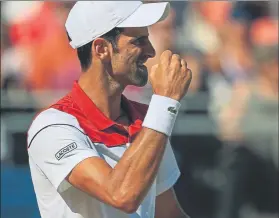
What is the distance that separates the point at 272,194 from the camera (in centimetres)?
750

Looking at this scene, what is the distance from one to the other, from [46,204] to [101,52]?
0.66 meters

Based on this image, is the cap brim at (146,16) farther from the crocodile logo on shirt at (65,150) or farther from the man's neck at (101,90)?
the crocodile logo on shirt at (65,150)

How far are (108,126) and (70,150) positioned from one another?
0.28 m

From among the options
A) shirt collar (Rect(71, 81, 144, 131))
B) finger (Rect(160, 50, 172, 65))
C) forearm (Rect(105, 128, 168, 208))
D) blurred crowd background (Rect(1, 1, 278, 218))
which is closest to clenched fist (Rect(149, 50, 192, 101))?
finger (Rect(160, 50, 172, 65))

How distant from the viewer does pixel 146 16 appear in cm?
332

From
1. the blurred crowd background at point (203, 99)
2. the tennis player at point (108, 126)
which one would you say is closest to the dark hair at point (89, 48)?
the tennis player at point (108, 126)

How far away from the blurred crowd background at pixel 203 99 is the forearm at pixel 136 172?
4114 mm

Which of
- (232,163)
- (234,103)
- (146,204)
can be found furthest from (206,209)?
(146,204)

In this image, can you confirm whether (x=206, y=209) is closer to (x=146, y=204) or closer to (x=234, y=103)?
(x=234, y=103)

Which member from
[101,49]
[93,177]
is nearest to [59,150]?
[93,177]

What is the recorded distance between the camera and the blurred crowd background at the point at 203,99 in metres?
7.28

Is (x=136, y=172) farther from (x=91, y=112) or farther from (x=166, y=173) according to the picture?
(x=166, y=173)

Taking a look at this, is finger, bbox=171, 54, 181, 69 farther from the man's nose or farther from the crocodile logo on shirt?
the crocodile logo on shirt

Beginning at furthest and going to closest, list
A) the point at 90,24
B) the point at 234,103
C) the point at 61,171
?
the point at 234,103 → the point at 90,24 → the point at 61,171
